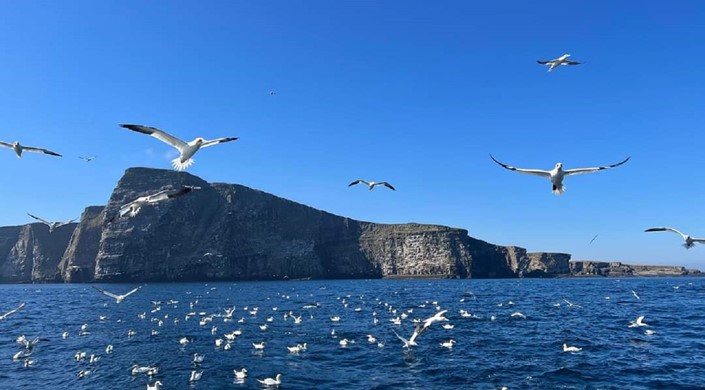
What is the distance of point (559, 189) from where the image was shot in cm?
1803

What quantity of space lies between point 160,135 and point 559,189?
13.9 m

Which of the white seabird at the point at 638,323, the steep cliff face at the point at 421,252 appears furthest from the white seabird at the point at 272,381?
the steep cliff face at the point at 421,252

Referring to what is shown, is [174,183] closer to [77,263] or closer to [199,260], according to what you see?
[199,260]

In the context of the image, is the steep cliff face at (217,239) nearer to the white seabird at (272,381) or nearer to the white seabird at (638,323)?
the white seabird at (638,323)

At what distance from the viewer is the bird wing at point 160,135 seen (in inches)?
559

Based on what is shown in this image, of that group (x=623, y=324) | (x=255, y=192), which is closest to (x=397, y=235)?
(x=255, y=192)

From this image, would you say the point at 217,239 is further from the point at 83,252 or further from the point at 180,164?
the point at 180,164

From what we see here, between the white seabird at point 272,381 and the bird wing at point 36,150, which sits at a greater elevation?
the bird wing at point 36,150

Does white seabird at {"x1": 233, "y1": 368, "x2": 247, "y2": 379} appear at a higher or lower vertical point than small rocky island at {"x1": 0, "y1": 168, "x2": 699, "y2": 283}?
lower

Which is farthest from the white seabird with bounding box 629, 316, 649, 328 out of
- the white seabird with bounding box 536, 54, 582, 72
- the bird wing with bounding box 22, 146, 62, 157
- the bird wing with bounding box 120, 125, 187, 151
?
the bird wing with bounding box 22, 146, 62, 157

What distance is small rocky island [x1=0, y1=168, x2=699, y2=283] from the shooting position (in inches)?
6407

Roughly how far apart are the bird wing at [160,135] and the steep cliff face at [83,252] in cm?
17798

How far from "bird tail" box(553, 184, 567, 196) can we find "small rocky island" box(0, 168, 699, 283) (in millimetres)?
157988

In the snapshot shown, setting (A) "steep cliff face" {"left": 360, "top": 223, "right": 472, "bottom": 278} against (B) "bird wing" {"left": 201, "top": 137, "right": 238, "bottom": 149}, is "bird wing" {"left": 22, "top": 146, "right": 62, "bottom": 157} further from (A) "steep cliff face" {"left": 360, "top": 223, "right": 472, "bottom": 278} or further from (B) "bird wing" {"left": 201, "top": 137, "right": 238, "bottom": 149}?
(A) "steep cliff face" {"left": 360, "top": 223, "right": 472, "bottom": 278}
